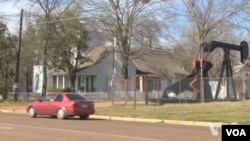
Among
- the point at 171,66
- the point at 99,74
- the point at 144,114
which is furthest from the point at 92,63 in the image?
the point at 144,114

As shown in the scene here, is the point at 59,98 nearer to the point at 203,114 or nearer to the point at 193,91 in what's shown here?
the point at 203,114

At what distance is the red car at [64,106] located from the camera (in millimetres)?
25500

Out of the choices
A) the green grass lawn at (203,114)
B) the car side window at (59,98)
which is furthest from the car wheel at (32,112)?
the green grass lawn at (203,114)

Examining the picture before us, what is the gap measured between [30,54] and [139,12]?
13.7m

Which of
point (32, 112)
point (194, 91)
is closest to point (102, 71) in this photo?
point (194, 91)

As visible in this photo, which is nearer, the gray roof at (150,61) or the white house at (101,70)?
the gray roof at (150,61)

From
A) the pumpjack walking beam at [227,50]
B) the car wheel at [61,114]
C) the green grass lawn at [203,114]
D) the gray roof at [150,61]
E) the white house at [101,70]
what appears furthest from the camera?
the white house at [101,70]

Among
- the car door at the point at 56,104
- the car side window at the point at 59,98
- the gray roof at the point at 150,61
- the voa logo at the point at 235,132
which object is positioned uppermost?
the gray roof at the point at 150,61

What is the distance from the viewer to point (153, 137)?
15.7 meters

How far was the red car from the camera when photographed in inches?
1004

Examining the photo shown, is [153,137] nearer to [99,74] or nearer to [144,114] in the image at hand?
[144,114]

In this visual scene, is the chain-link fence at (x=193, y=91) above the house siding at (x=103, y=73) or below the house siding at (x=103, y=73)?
below

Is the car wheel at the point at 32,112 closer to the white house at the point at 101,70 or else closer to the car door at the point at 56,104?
the car door at the point at 56,104

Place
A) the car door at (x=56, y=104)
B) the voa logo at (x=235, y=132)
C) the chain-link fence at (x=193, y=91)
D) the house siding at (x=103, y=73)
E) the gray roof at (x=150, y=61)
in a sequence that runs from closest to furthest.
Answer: the voa logo at (x=235, y=132)
the car door at (x=56, y=104)
the chain-link fence at (x=193, y=91)
the gray roof at (x=150, y=61)
the house siding at (x=103, y=73)
